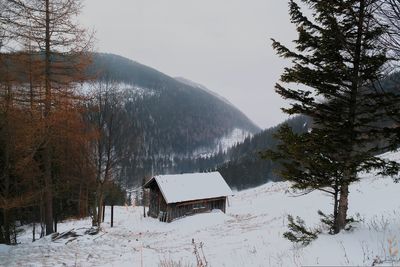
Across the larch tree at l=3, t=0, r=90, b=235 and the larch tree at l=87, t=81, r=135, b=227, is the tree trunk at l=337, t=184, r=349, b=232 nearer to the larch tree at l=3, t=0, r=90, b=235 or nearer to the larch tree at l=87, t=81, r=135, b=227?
the larch tree at l=3, t=0, r=90, b=235

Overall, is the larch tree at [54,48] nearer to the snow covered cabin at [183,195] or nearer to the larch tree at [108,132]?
the larch tree at [108,132]

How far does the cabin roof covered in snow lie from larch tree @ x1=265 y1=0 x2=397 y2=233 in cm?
2323

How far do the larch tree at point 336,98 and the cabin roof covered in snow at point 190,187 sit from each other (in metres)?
23.2

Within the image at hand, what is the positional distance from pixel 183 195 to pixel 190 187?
1.79 meters

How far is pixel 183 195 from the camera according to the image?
30.9 metres

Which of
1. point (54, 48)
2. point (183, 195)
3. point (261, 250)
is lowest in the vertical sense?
point (183, 195)

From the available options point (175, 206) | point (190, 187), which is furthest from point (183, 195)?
point (190, 187)

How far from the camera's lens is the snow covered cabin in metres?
30.3

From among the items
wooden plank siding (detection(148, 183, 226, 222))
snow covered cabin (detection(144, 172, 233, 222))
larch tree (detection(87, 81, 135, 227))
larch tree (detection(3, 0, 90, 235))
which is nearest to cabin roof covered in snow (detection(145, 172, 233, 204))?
snow covered cabin (detection(144, 172, 233, 222))

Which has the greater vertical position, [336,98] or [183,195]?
[336,98]

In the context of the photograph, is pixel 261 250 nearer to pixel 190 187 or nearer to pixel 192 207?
pixel 192 207

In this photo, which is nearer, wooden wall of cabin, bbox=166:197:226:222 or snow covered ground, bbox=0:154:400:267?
snow covered ground, bbox=0:154:400:267

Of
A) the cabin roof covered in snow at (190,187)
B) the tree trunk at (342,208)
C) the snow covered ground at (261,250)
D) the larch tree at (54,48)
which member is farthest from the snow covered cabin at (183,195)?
the tree trunk at (342,208)

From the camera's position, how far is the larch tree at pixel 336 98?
274 inches
